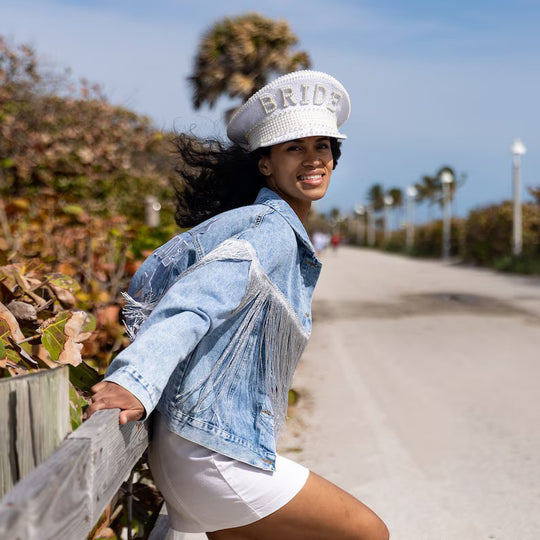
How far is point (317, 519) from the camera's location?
1.72 meters

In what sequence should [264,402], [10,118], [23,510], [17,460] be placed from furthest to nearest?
[10,118] → [264,402] → [17,460] → [23,510]

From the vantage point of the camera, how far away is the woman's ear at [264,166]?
213cm

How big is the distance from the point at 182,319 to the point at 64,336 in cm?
57

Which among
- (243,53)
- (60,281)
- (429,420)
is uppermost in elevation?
(243,53)

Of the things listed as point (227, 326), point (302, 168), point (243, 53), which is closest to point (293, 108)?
point (302, 168)

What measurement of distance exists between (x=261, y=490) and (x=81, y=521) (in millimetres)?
639

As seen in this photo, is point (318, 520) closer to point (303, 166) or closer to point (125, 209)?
point (303, 166)

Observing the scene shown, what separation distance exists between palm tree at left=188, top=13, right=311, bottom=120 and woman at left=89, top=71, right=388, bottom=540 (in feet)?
48.8

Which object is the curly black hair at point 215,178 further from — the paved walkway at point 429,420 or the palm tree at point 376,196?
the palm tree at point 376,196

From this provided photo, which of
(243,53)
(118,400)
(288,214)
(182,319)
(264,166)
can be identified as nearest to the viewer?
(118,400)

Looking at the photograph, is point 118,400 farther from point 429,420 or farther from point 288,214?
point 429,420

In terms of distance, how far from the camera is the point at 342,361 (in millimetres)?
7547

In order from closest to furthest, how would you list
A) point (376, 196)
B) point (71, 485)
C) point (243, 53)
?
point (71, 485)
point (243, 53)
point (376, 196)

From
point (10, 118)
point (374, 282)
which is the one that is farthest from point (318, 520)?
point (374, 282)
